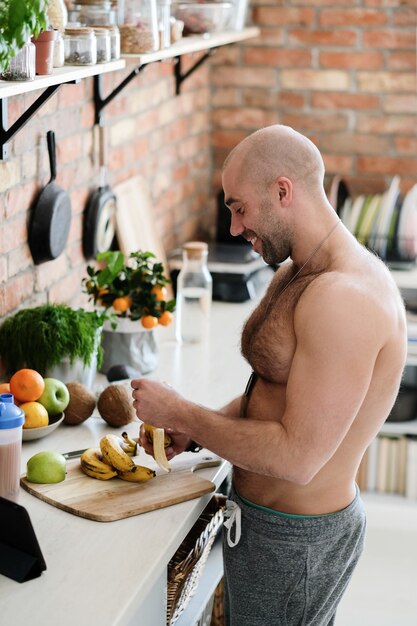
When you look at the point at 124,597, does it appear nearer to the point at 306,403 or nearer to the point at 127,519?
the point at 127,519

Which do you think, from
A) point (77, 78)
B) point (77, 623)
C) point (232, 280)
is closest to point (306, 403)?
point (77, 623)

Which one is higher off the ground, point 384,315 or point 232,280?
point 384,315

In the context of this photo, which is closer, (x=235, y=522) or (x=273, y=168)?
(x=273, y=168)

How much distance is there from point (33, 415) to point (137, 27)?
106cm

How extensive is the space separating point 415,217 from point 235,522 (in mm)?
2034

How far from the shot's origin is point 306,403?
1.74 metres

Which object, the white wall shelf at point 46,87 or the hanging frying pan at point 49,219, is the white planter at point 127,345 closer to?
the hanging frying pan at point 49,219

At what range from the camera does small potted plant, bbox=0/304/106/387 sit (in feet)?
7.77

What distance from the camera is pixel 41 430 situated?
2.17 metres

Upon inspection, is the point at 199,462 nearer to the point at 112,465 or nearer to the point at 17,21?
the point at 112,465

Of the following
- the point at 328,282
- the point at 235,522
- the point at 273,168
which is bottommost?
the point at 235,522

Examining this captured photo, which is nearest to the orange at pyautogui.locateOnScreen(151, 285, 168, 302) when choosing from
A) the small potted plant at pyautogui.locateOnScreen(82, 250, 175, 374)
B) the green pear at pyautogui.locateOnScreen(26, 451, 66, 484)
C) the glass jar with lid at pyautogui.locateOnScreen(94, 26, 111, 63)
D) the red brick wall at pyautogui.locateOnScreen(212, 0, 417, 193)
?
the small potted plant at pyautogui.locateOnScreen(82, 250, 175, 374)

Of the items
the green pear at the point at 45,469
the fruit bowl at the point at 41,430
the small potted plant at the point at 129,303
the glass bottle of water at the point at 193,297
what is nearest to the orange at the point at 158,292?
the small potted plant at the point at 129,303

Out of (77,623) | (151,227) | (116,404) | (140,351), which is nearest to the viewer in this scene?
(77,623)
